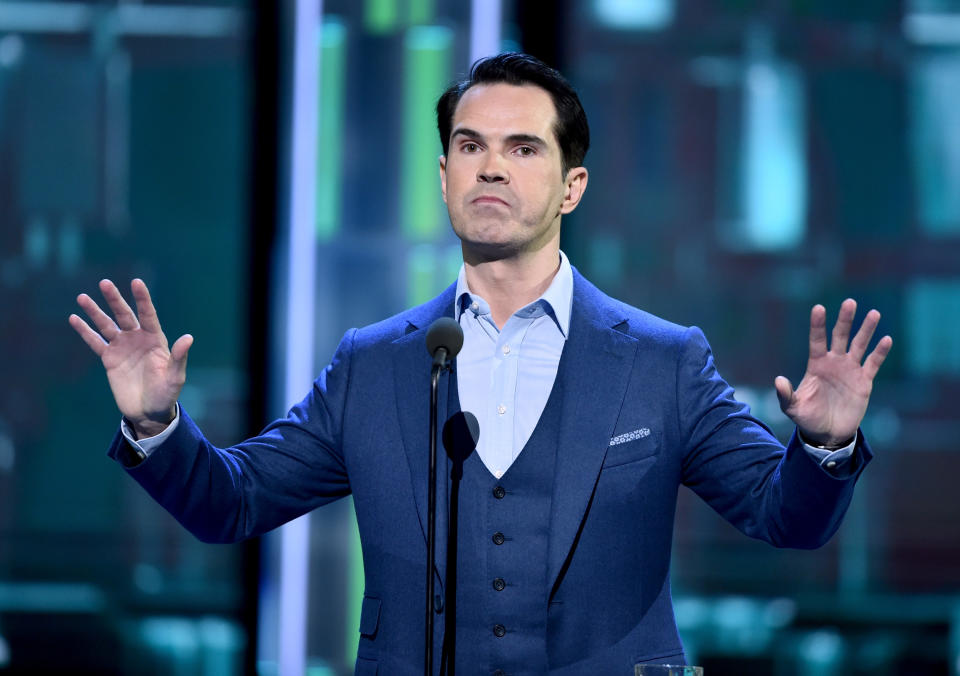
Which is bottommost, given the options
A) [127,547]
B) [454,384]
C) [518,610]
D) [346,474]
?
[127,547]

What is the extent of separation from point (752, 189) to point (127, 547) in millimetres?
2464

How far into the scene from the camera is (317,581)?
3.16m

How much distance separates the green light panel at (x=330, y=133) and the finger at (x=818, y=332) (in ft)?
6.40

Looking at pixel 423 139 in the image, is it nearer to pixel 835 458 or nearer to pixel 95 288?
pixel 95 288

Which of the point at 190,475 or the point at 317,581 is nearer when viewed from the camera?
the point at 190,475

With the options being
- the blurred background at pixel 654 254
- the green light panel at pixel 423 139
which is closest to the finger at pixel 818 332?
→ the green light panel at pixel 423 139

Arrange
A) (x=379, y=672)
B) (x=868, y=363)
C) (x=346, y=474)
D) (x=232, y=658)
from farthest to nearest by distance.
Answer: (x=232, y=658) → (x=346, y=474) → (x=379, y=672) → (x=868, y=363)

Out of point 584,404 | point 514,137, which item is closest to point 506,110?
point 514,137

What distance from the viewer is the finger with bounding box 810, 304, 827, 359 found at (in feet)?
4.79

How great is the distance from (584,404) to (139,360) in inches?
24.8

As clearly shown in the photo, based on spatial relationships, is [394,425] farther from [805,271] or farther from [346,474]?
[805,271]

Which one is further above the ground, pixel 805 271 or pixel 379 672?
pixel 805 271

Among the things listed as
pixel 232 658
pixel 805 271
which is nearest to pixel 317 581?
pixel 232 658

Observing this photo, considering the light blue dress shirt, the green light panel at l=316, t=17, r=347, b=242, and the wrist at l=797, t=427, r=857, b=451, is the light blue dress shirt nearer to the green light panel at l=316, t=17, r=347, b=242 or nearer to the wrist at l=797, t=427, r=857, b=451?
the wrist at l=797, t=427, r=857, b=451
